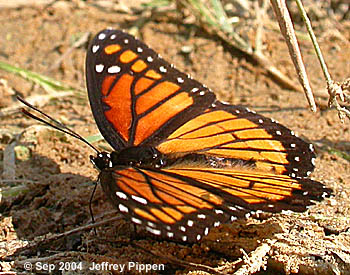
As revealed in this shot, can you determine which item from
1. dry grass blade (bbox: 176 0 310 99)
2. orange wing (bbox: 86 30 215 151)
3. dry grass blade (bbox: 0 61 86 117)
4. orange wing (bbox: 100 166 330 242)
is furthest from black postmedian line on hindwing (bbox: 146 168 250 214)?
dry grass blade (bbox: 176 0 310 99)

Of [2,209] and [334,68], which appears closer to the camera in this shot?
[2,209]

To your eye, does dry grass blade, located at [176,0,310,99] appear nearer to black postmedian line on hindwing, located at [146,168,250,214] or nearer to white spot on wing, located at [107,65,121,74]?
white spot on wing, located at [107,65,121,74]

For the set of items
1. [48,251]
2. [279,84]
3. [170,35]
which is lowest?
[48,251]

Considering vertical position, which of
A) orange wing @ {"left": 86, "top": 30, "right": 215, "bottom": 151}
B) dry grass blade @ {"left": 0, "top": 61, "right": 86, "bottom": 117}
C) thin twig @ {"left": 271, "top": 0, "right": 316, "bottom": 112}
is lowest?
dry grass blade @ {"left": 0, "top": 61, "right": 86, "bottom": 117}

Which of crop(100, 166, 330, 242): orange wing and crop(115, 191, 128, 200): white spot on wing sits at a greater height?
crop(115, 191, 128, 200): white spot on wing

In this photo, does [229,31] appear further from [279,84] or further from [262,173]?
[262,173]

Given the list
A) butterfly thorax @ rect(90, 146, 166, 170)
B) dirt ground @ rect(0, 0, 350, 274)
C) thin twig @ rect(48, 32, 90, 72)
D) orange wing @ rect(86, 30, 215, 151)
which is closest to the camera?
dirt ground @ rect(0, 0, 350, 274)

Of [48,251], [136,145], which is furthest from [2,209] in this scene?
[136,145]
